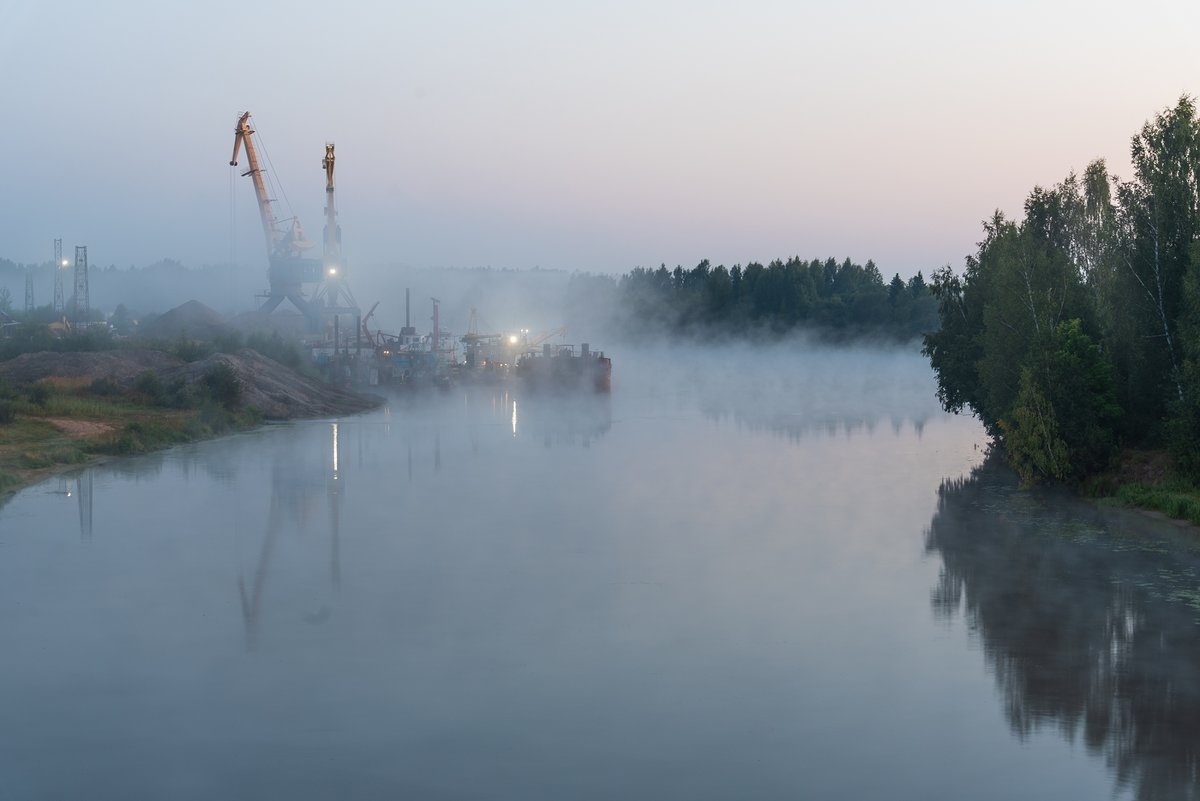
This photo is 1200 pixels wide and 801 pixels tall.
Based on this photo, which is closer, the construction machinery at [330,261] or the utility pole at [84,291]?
the utility pole at [84,291]

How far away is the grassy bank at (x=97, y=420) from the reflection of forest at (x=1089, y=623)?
3099cm

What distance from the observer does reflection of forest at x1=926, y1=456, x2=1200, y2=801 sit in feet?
57.2

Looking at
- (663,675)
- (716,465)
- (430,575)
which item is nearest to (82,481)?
(430,575)

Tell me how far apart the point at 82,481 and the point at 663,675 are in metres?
30.7

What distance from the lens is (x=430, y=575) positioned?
28.4 meters

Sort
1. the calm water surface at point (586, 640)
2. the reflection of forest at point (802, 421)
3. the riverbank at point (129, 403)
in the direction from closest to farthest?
the calm water surface at point (586, 640)
the riverbank at point (129, 403)
the reflection of forest at point (802, 421)

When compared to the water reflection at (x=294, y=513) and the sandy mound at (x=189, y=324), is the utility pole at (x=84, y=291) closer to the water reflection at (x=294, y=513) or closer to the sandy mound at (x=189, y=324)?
the sandy mound at (x=189, y=324)

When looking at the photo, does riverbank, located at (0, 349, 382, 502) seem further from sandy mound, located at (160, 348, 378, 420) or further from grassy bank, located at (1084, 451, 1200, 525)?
grassy bank, located at (1084, 451, 1200, 525)

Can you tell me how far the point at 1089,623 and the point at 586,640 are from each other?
1012 cm

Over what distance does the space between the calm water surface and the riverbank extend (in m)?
4.89

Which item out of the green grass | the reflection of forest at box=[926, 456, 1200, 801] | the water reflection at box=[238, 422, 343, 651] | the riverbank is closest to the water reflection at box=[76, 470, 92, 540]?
the riverbank

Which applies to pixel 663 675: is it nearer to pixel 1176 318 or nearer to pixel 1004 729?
pixel 1004 729

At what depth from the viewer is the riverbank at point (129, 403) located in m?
50.1

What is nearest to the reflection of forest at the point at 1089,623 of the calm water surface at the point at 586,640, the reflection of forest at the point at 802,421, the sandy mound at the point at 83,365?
the calm water surface at the point at 586,640
